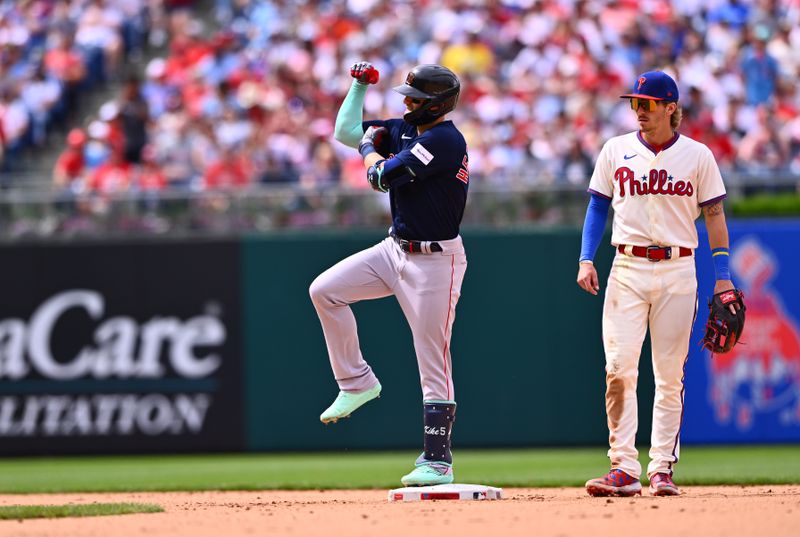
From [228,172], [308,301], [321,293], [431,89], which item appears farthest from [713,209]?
[228,172]

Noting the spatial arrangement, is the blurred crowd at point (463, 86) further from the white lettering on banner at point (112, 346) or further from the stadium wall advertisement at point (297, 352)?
the white lettering on banner at point (112, 346)

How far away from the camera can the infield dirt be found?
6.16 meters

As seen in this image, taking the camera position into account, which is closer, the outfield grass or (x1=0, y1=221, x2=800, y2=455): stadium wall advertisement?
the outfield grass

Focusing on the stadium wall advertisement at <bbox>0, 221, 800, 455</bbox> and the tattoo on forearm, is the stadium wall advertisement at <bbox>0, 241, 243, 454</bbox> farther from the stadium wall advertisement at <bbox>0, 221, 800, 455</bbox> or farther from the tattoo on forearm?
the tattoo on forearm

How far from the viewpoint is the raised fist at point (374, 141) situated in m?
7.91

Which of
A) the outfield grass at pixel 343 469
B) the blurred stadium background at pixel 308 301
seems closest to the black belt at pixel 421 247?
the outfield grass at pixel 343 469

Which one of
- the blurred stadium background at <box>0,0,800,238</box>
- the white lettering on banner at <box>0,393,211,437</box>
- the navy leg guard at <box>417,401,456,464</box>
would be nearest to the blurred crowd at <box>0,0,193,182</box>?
the blurred stadium background at <box>0,0,800,238</box>

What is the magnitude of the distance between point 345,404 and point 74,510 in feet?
5.26

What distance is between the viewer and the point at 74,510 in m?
7.68

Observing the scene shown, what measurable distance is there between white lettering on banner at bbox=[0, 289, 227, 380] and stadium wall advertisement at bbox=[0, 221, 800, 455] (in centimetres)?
1

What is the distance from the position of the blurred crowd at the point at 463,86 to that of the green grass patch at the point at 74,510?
5.64 meters

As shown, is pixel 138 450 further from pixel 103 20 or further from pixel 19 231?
pixel 103 20

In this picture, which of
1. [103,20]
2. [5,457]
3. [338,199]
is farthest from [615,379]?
[103,20]

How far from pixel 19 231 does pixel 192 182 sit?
1793mm
